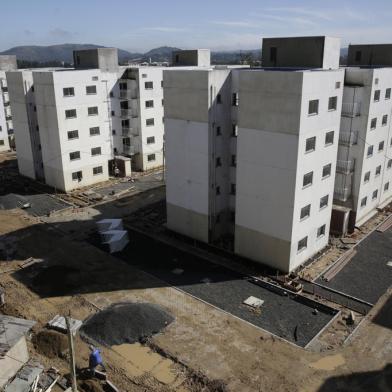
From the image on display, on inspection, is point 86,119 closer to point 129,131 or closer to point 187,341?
point 129,131

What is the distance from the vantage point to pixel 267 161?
31.9 metres

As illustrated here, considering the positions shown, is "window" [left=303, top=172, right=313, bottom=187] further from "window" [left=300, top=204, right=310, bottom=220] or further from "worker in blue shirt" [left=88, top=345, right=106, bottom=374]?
"worker in blue shirt" [left=88, top=345, right=106, bottom=374]

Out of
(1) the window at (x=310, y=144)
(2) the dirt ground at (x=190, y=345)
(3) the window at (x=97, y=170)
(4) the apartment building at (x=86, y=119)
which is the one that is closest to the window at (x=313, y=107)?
(1) the window at (x=310, y=144)

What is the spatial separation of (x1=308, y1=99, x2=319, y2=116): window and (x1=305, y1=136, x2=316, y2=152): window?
191cm

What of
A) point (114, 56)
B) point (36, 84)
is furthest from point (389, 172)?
point (36, 84)

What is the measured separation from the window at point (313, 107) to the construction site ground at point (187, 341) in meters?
12.7

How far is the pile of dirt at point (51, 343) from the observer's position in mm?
25016

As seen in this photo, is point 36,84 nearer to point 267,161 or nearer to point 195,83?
point 195,83

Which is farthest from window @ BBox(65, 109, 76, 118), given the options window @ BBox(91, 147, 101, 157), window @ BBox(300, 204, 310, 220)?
window @ BBox(300, 204, 310, 220)

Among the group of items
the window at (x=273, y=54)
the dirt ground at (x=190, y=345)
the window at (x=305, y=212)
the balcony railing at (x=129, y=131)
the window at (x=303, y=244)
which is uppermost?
the window at (x=273, y=54)

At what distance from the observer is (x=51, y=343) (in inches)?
1001

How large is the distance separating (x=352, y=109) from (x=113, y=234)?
81.4ft

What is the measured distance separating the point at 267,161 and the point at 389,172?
825 inches

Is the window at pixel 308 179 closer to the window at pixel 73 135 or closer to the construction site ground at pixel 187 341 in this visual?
the construction site ground at pixel 187 341
